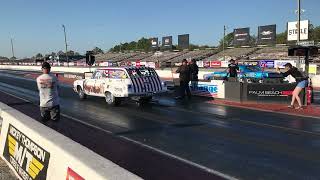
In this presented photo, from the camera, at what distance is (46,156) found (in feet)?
19.5

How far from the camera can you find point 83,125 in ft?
44.9

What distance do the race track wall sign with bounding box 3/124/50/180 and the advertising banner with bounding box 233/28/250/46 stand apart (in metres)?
69.8

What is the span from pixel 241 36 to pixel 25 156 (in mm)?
73233

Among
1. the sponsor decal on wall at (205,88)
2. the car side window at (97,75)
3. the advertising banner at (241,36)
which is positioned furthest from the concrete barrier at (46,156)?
the advertising banner at (241,36)

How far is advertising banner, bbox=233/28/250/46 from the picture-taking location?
250 ft

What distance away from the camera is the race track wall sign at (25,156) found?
608 cm

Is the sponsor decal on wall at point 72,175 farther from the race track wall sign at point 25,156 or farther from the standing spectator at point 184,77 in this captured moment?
the standing spectator at point 184,77

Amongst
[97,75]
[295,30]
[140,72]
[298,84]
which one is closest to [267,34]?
[295,30]

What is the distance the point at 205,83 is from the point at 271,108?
518 cm

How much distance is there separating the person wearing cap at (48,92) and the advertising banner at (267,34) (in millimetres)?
63270

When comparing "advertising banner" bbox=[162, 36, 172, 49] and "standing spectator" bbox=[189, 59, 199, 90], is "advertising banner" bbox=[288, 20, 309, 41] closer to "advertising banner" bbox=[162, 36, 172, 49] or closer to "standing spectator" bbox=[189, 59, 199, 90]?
"standing spectator" bbox=[189, 59, 199, 90]

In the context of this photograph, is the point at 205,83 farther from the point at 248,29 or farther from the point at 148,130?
the point at 248,29

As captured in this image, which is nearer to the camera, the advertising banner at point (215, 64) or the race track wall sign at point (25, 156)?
the race track wall sign at point (25, 156)

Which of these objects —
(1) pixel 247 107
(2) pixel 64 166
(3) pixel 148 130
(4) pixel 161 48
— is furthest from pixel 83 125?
(4) pixel 161 48
